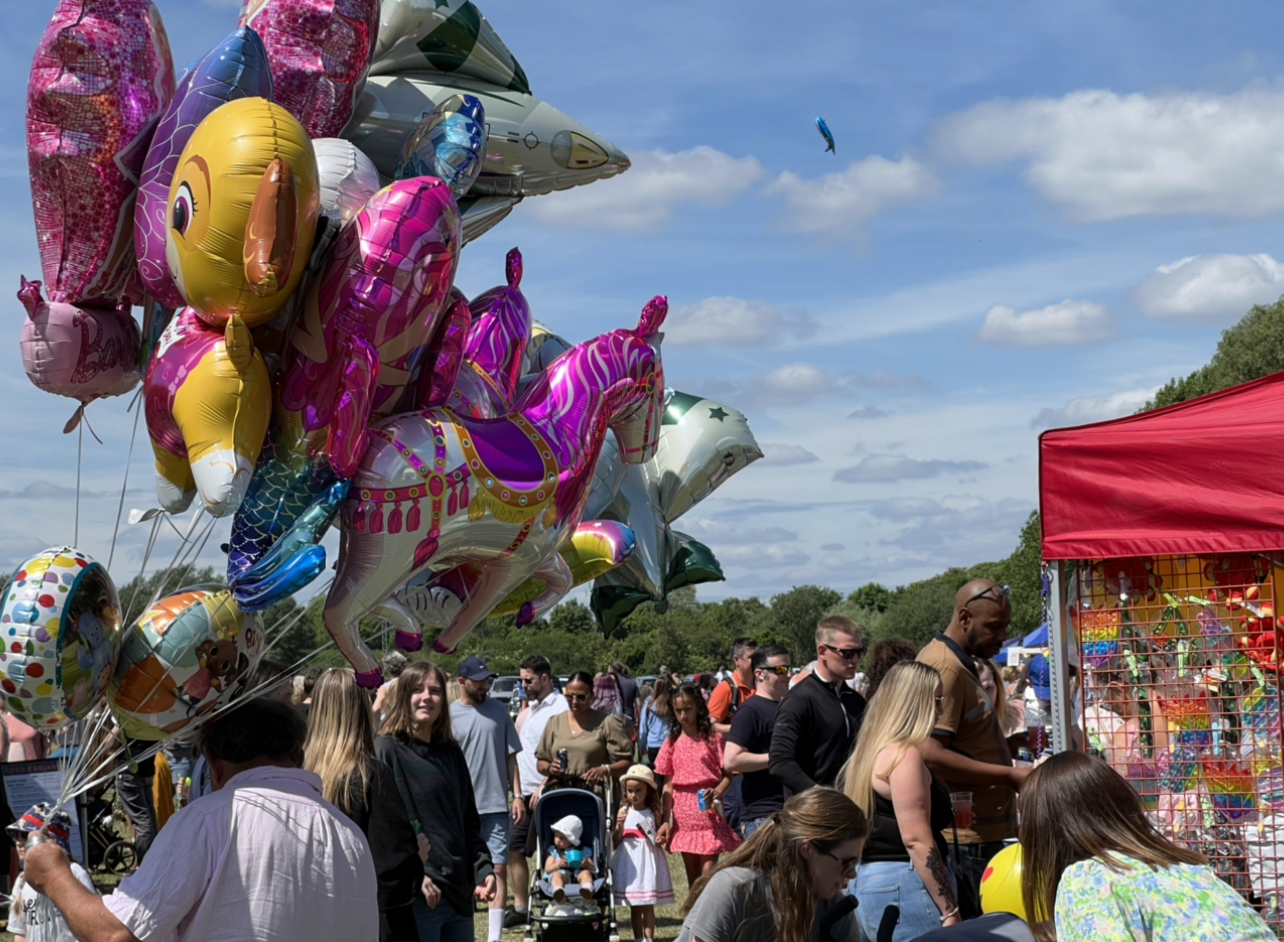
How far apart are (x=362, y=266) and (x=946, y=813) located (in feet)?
7.75

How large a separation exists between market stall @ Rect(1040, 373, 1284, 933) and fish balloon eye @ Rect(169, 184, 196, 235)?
284 centimetres

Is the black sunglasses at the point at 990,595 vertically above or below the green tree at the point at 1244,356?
below

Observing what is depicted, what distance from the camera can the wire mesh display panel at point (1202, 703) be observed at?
433 centimetres

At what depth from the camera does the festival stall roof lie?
4.36 meters

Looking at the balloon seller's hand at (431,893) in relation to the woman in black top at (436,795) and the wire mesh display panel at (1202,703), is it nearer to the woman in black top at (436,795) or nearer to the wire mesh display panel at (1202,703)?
the woman in black top at (436,795)

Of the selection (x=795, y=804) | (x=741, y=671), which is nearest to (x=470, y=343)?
(x=795, y=804)

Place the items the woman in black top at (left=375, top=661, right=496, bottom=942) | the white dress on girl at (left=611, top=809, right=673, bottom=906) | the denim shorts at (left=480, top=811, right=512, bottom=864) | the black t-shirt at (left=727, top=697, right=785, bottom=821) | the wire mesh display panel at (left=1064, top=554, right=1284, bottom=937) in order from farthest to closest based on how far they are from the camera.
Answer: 1. the white dress on girl at (left=611, top=809, right=673, bottom=906)
2. the denim shorts at (left=480, top=811, right=512, bottom=864)
3. the black t-shirt at (left=727, top=697, right=785, bottom=821)
4. the woman in black top at (left=375, top=661, right=496, bottom=942)
5. the wire mesh display panel at (left=1064, top=554, right=1284, bottom=937)

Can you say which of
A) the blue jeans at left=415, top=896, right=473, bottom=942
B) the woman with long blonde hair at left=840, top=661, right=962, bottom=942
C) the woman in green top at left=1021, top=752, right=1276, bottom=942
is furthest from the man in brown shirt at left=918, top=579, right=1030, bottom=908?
the blue jeans at left=415, top=896, right=473, bottom=942

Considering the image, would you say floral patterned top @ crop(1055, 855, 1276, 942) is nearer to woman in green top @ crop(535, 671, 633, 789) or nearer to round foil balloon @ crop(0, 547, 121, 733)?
round foil balloon @ crop(0, 547, 121, 733)

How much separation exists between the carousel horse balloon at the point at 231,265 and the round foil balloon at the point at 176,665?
0.26 m

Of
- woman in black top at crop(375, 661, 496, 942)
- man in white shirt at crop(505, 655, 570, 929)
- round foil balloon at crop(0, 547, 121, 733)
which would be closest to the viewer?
round foil balloon at crop(0, 547, 121, 733)

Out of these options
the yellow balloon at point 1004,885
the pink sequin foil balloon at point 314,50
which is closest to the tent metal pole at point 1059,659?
the yellow balloon at point 1004,885

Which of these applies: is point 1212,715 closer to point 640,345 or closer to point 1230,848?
point 1230,848

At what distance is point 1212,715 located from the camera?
4.39 meters
